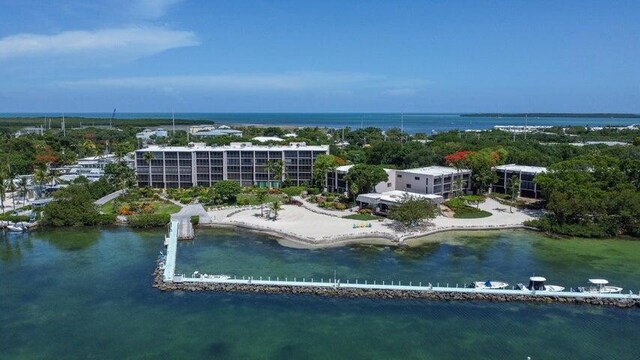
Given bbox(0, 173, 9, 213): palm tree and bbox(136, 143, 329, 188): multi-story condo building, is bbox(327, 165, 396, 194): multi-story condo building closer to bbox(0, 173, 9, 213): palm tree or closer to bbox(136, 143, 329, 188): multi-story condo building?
bbox(136, 143, 329, 188): multi-story condo building

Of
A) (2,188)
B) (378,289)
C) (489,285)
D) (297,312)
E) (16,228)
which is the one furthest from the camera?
(2,188)

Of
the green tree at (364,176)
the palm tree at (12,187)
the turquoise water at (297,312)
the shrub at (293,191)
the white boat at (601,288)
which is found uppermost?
the green tree at (364,176)

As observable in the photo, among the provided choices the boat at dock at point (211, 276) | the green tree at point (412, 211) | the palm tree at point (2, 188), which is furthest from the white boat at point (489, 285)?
the palm tree at point (2, 188)

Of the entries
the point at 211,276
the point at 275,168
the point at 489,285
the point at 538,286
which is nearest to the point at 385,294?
the point at 489,285

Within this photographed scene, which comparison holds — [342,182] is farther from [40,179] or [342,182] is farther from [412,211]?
[40,179]

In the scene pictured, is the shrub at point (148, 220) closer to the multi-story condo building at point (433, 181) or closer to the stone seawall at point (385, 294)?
→ the stone seawall at point (385, 294)

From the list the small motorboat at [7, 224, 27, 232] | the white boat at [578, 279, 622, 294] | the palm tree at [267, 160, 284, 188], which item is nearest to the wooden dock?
the small motorboat at [7, 224, 27, 232]
